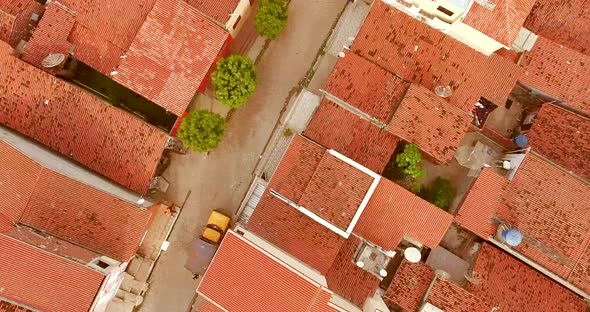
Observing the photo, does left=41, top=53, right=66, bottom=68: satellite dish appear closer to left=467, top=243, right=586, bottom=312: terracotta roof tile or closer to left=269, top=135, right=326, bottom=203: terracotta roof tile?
left=269, top=135, right=326, bottom=203: terracotta roof tile

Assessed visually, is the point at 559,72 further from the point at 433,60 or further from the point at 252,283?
the point at 252,283

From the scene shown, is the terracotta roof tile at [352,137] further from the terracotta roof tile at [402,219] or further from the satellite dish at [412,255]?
the satellite dish at [412,255]

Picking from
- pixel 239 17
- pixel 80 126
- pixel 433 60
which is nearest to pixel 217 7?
pixel 239 17

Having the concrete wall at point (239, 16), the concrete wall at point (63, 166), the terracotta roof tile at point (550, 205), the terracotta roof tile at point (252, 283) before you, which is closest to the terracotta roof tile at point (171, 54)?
Result: the concrete wall at point (239, 16)

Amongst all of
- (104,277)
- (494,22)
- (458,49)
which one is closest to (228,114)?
(104,277)

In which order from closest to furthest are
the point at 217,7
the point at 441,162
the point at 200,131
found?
the point at 217,7 → the point at 200,131 → the point at 441,162

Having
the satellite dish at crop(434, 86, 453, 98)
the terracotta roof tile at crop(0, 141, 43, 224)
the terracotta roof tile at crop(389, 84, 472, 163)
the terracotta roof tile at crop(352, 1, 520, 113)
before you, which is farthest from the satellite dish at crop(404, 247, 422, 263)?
the terracotta roof tile at crop(0, 141, 43, 224)

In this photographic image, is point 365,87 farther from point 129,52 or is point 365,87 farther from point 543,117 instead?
point 129,52
